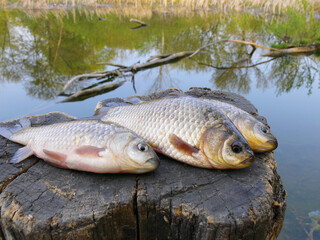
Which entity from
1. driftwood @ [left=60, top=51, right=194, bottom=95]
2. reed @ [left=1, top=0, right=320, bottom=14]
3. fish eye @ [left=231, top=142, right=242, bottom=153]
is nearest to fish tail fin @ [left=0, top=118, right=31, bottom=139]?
fish eye @ [left=231, top=142, right=242, bottom=153]

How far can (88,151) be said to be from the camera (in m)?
1.79

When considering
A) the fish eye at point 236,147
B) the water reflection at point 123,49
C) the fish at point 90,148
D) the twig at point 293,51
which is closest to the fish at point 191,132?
the fish eye at point 236,147

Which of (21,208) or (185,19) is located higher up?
(21,208)

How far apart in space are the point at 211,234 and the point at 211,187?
29 centimetres

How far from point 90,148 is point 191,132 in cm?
74

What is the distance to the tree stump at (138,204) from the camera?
1.48 meters

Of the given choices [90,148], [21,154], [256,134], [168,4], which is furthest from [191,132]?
[168,4]

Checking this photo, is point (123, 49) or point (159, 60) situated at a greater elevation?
point (159, 60)

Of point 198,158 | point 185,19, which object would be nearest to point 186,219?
point 198,158

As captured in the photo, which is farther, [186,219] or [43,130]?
[43,130]

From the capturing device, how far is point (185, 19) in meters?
18.8

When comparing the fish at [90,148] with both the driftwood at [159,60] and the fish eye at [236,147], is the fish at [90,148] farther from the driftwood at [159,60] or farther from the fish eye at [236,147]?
the driftwood at [159,60]

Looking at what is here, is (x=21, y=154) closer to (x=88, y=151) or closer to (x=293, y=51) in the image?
(x=88, y=151)

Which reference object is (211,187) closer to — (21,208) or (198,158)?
(198,158)
